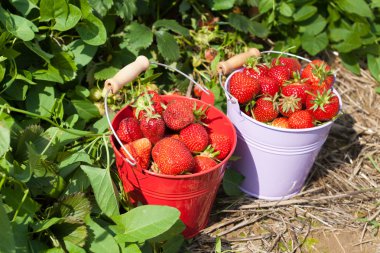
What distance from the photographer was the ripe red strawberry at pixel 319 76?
172 centimetres

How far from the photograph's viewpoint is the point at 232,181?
5.96 feet

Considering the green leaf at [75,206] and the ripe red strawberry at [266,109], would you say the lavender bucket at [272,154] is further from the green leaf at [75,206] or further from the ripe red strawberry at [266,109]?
the green leaf at [75,206]

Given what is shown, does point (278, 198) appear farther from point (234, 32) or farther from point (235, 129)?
point (234, 32)

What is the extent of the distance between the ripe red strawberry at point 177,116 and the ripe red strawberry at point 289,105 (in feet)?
1.02

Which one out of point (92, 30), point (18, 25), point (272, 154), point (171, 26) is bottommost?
point (272, 154)

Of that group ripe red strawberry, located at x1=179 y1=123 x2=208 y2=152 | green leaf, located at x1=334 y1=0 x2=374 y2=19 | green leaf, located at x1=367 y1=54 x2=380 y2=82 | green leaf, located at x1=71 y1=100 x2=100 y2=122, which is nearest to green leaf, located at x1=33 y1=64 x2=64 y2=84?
green leaf, located at x1=71 y1=100 x2=100 y2=122

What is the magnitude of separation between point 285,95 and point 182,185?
0.50 m

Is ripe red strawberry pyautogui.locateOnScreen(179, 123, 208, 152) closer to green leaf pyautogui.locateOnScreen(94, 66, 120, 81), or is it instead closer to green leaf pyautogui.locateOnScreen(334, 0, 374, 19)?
green leaf pyautogui.locateOnScreen(94, 66, 120, 81)

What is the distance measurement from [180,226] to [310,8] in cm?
131

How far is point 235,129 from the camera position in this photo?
5.75 feet

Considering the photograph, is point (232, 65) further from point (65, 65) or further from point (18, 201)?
point (18, 201)

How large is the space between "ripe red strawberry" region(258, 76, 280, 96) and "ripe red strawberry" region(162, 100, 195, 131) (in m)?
0.28

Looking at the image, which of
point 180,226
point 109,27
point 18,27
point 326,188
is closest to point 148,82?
point 109,27

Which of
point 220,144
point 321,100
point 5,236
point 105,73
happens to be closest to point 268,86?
point 321,100
